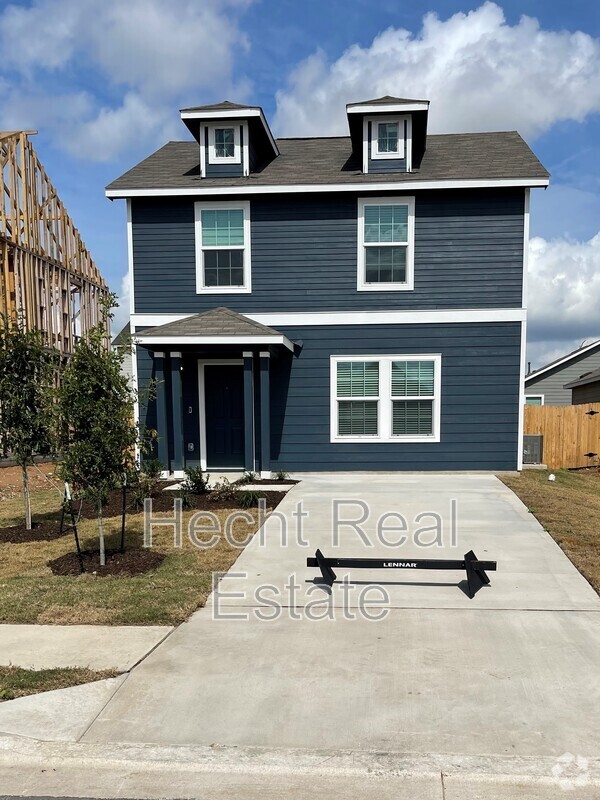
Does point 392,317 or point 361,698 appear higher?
point 392,317

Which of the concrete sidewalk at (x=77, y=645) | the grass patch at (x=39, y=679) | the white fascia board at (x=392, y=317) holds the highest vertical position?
the white fascia board at (x=392, y=317)

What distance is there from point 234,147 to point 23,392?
296 inches

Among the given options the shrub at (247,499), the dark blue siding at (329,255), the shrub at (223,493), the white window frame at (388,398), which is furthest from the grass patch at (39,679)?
the dark blue siding at (329,255)

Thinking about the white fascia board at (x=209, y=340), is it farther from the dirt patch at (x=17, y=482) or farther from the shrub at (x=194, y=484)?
the dirt patch at (x=17, y=482)

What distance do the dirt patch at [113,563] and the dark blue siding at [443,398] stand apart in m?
6.02

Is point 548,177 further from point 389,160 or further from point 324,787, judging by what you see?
point 324,787

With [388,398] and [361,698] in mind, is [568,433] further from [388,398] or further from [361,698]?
[361,698]

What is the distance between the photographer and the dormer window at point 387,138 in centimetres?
1241

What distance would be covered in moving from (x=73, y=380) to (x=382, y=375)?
7.53 m

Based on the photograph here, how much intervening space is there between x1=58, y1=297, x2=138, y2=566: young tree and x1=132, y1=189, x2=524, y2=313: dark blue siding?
669 centimetres

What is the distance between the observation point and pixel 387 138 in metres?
12.5

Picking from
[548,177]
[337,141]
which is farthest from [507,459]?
[337,141]

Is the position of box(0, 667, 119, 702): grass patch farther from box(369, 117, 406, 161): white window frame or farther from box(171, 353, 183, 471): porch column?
box(369, 117, 406, 161): white window frame

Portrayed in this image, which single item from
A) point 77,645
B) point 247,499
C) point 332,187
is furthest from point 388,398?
point 77,645
